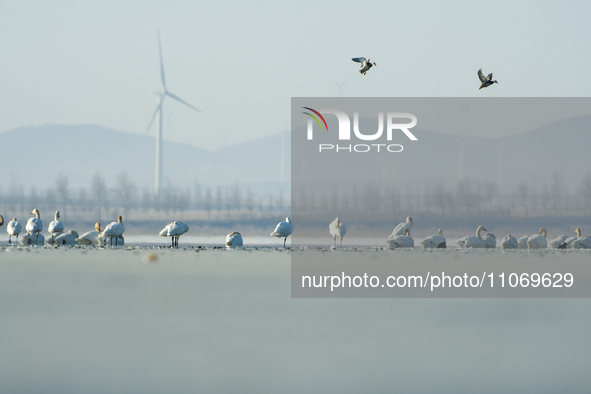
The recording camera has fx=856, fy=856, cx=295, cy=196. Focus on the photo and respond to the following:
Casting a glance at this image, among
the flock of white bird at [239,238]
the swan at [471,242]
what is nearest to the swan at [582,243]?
the flock of white bird at [239,238]

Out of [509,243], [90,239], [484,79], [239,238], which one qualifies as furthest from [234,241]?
[484,79]

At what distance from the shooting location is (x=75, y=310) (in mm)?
20328

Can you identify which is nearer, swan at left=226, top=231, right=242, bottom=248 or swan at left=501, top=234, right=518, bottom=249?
swan at left=226, top=231, right=242, bottom=248

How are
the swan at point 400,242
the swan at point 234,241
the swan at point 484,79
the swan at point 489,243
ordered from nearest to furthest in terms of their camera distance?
the swan at point 484,79 < the swan at point 400,242 < the swan at point 234,241 < the swan at point 489,243

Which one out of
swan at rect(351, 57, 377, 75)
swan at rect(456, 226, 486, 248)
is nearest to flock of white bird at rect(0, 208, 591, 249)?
swan at rect(456, 226, 486, 248)

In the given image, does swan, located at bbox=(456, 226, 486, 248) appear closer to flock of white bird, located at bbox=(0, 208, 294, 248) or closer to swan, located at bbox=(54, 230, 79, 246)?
flock of white bird, located at bbox=(0, 208, 294, 248)

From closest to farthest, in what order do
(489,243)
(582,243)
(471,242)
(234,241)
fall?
(234,241) < (471,242) < (582,243) < (489,243)

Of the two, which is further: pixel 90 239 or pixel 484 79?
pixel 90 239

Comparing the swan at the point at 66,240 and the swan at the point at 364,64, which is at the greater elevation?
the swan at the point at 364,64

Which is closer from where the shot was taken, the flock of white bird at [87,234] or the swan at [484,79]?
the swan at [484,79]

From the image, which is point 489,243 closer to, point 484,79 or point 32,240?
point 484,79

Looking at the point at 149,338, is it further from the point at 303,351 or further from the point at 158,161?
the point at 158,161

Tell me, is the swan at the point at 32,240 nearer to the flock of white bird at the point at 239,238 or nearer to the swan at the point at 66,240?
the flock of white bird at the point at 239,238

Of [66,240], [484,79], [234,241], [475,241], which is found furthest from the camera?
[475,241]
